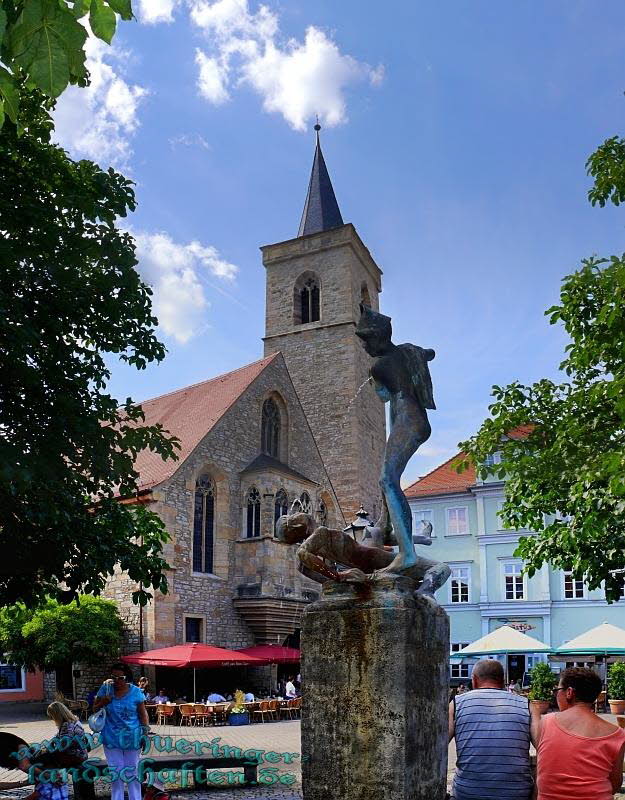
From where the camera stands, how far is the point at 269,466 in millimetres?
28125

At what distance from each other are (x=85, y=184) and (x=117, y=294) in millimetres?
1419

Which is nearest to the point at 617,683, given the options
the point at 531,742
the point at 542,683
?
the point at 542,683

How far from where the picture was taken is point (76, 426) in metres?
9.23

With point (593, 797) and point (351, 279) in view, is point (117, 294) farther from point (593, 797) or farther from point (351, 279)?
point (351, 279)

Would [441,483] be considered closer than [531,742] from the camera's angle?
No

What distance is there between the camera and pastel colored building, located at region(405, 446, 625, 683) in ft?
112

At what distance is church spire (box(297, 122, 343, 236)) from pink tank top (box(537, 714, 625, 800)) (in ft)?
138

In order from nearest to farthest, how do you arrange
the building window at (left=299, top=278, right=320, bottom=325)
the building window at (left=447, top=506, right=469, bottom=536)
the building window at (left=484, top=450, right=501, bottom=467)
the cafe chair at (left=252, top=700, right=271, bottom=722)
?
the building window at (left=484, top=450, right=501, bottom=467) → the cafe chair at (left=252, top=700, right=271, bottom=722) → the building window at (left=447, top=506, right=469, bottom=536) → the building window at (left=299, top=278, right=320, bottom=325)

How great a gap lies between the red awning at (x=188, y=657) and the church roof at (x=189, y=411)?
4.87m

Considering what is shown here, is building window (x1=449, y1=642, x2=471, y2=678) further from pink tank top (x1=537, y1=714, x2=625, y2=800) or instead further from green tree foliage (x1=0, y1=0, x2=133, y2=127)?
green tree foliage (x1=0, y1=0, x2=133, y2=127)

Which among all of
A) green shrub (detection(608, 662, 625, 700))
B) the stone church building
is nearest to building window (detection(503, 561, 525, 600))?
the stone church building

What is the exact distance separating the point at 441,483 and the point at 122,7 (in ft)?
125

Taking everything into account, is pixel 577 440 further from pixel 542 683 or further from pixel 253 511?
pixel 253 511

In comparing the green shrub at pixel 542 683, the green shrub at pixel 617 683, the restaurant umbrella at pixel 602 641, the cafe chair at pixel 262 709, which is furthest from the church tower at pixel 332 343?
the restaurant umbrella at pixel 602 641
